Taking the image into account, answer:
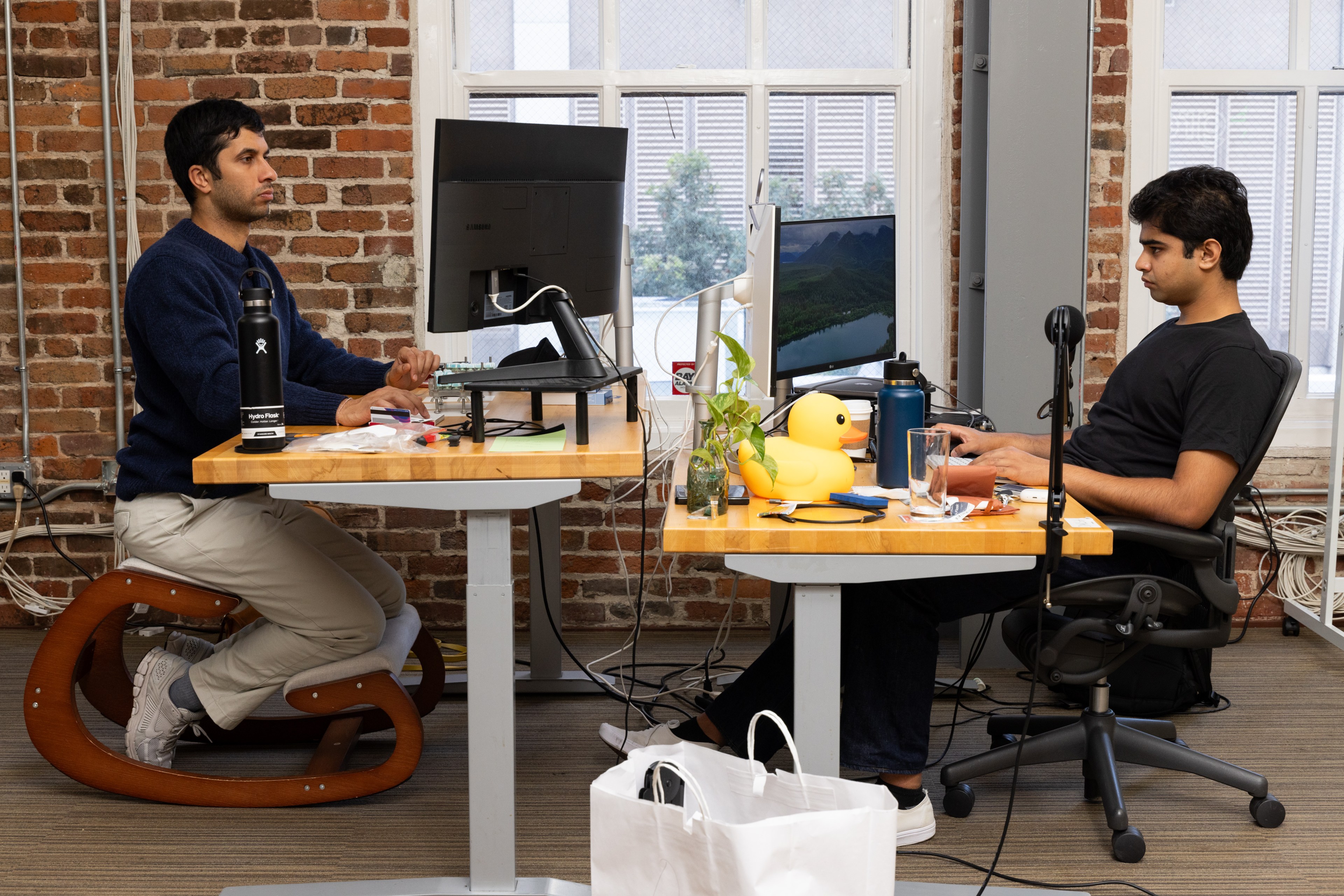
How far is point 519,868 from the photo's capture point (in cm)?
212

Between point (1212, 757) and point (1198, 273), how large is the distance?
1039mm

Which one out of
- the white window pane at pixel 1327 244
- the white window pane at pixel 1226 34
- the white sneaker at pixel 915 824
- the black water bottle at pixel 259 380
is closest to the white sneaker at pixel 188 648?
the black water bottle at pixel 259 380

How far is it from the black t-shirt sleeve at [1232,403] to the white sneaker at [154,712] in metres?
2.11

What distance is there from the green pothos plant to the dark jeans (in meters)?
0.38

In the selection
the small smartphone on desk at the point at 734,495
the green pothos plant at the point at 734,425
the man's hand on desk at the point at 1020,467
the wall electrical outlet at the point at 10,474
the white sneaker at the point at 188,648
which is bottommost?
the white sneaker at the point at 188,648

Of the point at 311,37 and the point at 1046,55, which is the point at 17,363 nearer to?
the point at 311,37

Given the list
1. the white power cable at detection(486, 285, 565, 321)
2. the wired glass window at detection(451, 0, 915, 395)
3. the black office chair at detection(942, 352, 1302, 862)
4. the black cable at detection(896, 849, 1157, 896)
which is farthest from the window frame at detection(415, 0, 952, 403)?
the black cable at detection(896, 849, 1157, 896)

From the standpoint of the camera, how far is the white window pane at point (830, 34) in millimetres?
3428

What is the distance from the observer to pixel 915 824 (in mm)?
2164

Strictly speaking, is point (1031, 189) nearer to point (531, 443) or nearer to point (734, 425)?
point (734, 425)

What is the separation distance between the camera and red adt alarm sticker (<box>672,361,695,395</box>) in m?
2.38

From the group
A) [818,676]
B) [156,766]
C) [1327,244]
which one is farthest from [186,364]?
[1327,244]

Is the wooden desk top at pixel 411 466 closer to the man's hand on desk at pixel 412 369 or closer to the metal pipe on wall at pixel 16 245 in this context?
the man's hand on desk at pixel 412 369

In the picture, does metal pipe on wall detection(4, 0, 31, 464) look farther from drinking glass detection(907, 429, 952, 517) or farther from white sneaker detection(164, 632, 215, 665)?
drinking glass detection(907, 429, 952, 517)
